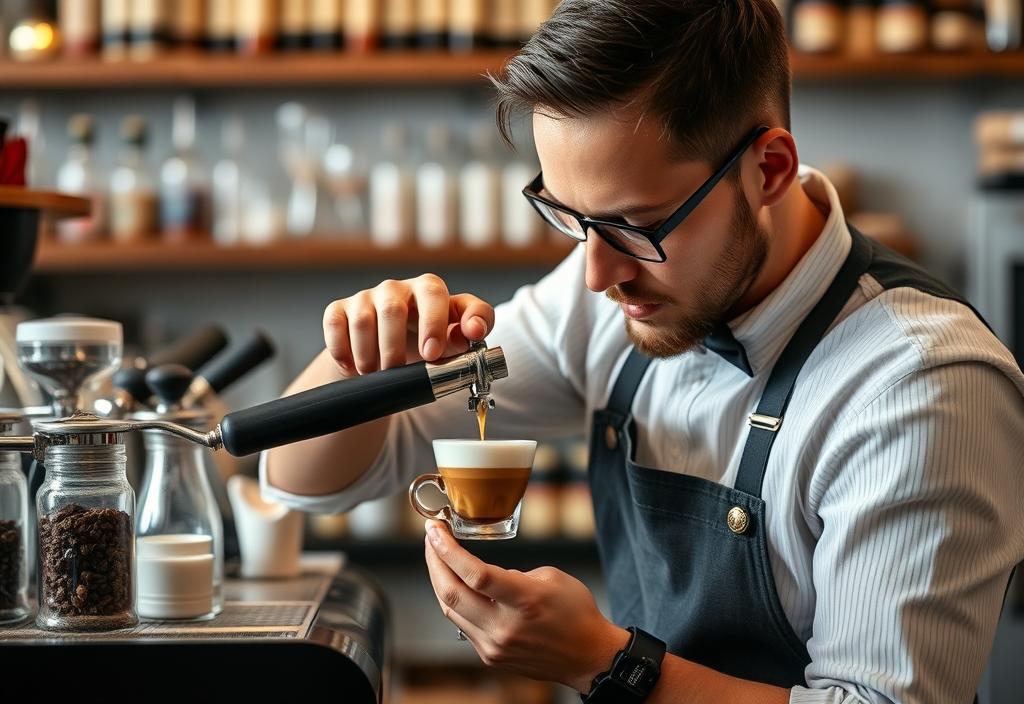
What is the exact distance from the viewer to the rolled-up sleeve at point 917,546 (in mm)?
1041

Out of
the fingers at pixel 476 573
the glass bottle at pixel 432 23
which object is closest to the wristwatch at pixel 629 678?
the fingers at pixel 476 573

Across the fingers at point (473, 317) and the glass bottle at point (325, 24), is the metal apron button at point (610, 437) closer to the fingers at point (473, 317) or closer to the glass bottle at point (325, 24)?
the fingers at point (473, 317)

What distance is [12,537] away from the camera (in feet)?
3.33

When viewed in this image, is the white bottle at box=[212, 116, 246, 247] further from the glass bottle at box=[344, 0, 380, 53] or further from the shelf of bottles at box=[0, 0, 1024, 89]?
the glass bottle at box=[344, 0, 380, 53]

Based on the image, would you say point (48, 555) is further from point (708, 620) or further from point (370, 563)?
point (370, 563)

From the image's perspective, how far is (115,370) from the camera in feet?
3.81

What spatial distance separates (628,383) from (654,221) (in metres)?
0.30

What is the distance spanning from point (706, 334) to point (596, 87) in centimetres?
30

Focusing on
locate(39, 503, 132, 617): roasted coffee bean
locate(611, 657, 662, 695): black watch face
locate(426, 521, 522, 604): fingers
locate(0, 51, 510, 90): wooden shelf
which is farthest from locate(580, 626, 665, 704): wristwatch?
locate(0, 51, 510, 90): wooden shelf

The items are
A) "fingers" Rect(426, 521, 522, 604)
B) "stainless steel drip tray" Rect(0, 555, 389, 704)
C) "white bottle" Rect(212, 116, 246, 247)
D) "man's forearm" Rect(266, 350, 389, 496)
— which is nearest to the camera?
"stainless steel drip tray" Rect(0, 555, 389, 704)

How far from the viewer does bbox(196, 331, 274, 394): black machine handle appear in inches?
49.8

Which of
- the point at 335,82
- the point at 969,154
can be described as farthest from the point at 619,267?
the point at 969,154

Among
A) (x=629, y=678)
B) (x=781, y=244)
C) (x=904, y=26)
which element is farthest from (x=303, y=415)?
(x=904, y=26)

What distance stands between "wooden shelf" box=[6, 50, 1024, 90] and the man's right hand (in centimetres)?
161
